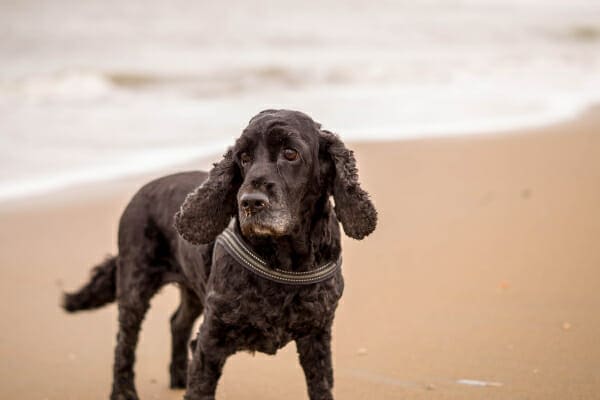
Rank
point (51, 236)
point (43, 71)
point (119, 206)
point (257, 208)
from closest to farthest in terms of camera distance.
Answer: point (257, 208) < point (51, 236) < point (119, 206) < point (43, 71)

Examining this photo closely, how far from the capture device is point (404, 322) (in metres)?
6.07

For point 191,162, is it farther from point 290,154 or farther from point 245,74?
point 245,74

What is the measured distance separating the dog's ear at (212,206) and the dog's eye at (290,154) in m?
0.35

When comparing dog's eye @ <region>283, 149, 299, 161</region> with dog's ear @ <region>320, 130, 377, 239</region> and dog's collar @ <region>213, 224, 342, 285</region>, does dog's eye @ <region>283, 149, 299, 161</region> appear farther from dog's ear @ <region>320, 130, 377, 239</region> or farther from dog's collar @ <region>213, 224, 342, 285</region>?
dog's collar @ <region>213, 224, 342, 285</region>

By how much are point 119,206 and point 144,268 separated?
177 inches

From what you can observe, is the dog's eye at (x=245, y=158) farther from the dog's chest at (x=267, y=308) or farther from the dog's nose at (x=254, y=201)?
the dog's chest at (x=267, y=308)

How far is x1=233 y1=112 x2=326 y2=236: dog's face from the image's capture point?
3.51m

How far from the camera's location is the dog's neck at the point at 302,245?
154 inches

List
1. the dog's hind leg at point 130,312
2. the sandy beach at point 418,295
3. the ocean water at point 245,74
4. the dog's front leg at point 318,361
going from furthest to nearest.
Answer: the ocean water at point 245,74 → the sandy beach at point 418,295 → the dog's hind leg at point 130,312 → the dog's front leg at point 318,361

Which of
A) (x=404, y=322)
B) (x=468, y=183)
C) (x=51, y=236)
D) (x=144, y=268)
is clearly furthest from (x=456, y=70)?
(x=144, y=268)

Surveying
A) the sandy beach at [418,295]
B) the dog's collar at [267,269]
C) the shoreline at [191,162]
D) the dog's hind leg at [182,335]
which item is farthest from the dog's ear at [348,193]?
the shoreline at [191,162]

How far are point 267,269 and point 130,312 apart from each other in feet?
4.69

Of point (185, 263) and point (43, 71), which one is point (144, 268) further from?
point (43, 71)

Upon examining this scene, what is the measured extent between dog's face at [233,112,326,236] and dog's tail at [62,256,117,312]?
1.94 metres
